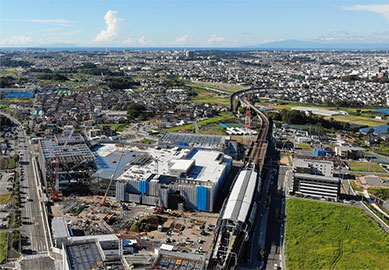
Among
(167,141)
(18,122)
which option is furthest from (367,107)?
(18,122)

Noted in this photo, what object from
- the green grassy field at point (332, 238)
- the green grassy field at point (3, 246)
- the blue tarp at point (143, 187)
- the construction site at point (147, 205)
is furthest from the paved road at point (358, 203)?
the green grassy field at point (3, 246)

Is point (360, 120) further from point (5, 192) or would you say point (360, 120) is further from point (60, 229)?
point (5, 192)

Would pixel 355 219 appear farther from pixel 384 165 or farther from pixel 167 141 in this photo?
pixel 167 141

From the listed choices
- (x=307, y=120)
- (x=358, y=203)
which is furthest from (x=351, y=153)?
(x=307, y=120)

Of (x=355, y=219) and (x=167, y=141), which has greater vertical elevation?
(x=167, y=141)

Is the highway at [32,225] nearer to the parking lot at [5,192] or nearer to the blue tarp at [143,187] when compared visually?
the parking lot at [5,192]

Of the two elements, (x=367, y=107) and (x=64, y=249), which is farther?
(x=367, y=107)

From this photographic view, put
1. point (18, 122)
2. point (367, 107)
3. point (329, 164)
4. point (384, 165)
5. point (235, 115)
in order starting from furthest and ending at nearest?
point (367, 107)
point (235, 115)
point (18, 122)
point (384, 165)
point (329, 164)
